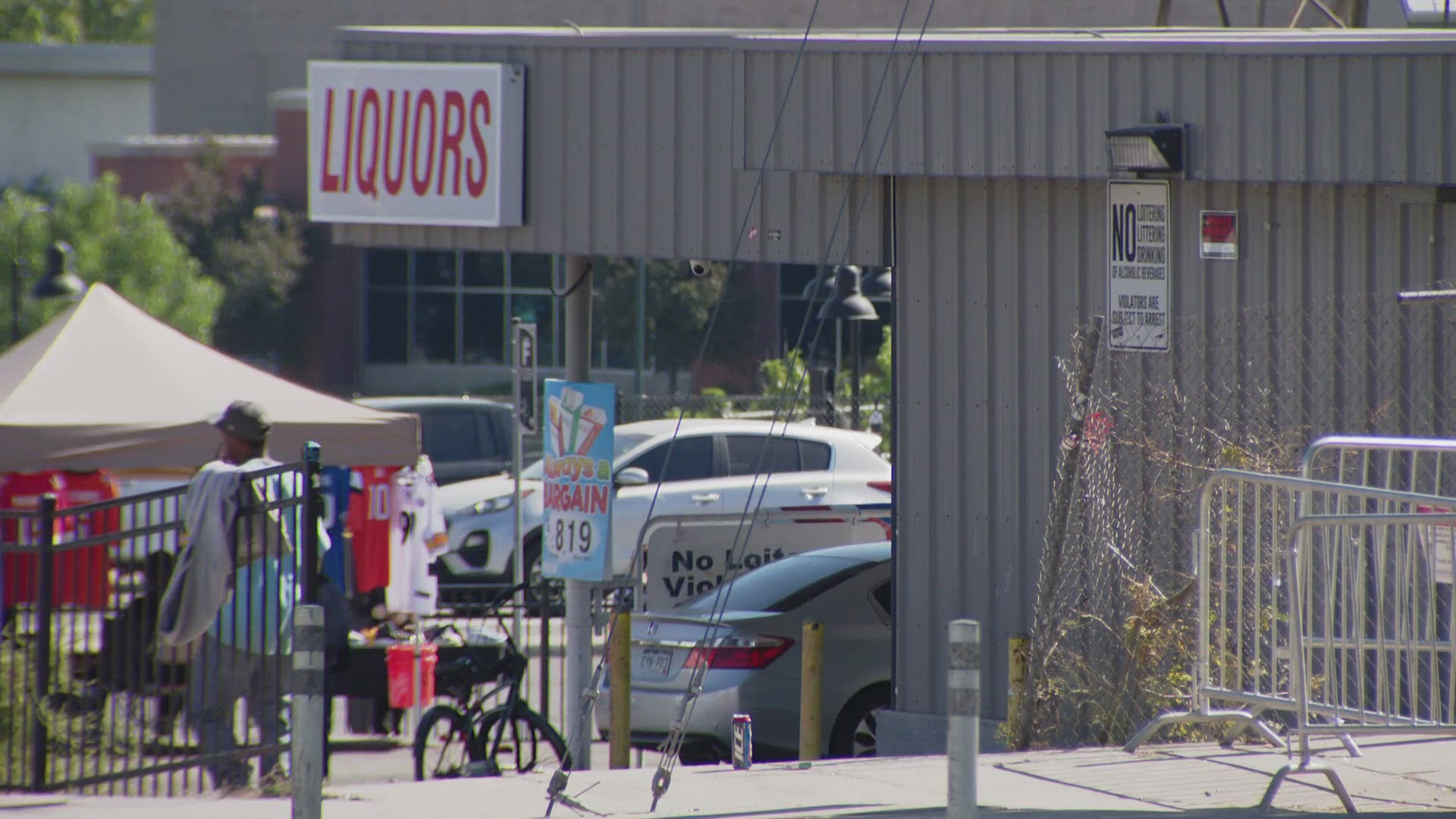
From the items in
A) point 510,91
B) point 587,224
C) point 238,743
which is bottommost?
point 238,743

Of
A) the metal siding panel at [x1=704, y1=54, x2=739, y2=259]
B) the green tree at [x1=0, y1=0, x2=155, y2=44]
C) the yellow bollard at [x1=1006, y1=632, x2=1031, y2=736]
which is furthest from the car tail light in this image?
the green tree at [x1=0, y1=0, x2=155, y2=44]

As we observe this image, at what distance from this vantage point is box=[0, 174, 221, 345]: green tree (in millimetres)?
30516

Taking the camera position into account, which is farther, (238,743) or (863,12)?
(863,12)

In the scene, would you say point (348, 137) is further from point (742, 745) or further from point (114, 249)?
point (114, 249)

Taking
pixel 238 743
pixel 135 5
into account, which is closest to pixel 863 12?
pixel 238 743

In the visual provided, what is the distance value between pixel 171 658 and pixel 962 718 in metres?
3.65

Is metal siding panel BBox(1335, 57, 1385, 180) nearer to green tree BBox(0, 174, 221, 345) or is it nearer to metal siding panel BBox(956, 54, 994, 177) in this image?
metal siding panel BBox(956, 54, 994, 177)

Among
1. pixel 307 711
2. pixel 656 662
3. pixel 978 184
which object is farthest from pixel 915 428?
pixel 307 711

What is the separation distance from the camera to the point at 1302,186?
26.7 ft

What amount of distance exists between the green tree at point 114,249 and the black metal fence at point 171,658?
2425 centimetres

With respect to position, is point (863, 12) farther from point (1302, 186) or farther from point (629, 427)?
point (1302, 186)

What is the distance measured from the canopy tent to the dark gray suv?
313 inches

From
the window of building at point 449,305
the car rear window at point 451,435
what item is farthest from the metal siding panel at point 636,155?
the window of building at point 449,305

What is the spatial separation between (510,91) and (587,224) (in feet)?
2.82
